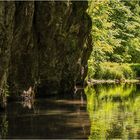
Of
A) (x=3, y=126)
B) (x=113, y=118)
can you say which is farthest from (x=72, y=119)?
(x=3, y=126)

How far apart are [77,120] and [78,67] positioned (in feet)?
57.5

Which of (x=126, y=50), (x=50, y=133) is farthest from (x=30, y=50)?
(x=126, y=50)

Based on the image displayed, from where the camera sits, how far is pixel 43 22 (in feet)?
102

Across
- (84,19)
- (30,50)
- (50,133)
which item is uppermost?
(84,19)

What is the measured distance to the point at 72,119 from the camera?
2097 cm

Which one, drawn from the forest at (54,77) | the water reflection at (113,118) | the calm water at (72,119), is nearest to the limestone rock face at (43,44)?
the forest at (54,77)

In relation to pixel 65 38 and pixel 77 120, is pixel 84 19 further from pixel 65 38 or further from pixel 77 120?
pixel 77 120

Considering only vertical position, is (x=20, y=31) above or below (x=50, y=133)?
above

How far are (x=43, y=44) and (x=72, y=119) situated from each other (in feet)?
38.8

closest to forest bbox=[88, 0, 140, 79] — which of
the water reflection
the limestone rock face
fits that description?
the limestone rock face

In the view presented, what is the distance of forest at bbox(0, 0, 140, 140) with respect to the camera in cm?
1866

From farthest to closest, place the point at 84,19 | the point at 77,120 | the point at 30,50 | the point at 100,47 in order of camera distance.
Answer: the point at 100,47, the point at 84,19, the point at 30,50, the point at 77,120

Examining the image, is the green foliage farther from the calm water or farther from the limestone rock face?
the calm water

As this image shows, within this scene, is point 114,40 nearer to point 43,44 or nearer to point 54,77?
point 54,77
